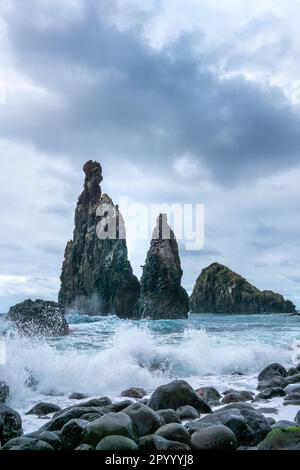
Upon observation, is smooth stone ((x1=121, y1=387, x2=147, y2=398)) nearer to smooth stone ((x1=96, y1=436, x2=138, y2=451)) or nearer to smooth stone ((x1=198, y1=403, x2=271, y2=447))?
smooth stone ((x1=198, y1=403, x2=271, y2=447))

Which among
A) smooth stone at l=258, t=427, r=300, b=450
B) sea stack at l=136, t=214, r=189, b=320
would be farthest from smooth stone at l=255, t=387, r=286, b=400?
sea stack at l=136, t=214, r=189, b=320

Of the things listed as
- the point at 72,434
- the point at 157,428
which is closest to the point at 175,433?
the point at 157,428

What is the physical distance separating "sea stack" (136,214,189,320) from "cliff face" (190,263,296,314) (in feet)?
128

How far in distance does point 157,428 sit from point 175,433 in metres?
0.70

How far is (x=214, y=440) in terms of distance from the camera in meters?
5.16

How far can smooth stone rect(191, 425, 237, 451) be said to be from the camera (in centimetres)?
511

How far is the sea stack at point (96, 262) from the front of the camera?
85.4 metres

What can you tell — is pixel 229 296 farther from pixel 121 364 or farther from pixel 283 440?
pixel 283 440

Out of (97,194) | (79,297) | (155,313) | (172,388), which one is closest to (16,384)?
(172,388)

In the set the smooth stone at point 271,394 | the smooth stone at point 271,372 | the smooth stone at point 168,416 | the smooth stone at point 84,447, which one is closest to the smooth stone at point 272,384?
the smooth stone at point 271,394

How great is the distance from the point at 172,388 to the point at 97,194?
305 ft

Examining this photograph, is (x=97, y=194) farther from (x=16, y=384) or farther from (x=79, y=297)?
(x=16, y=384)

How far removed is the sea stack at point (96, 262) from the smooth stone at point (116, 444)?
3095 inches
